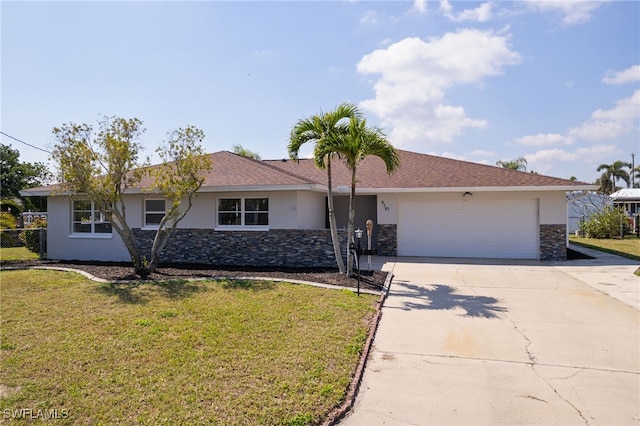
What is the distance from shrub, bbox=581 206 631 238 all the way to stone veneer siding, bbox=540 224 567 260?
502 inches

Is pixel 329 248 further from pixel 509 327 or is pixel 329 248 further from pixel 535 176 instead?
pixel 535 176

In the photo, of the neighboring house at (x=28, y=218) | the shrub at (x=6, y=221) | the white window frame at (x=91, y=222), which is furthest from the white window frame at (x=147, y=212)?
the neighboring house at (x=28, y=218)

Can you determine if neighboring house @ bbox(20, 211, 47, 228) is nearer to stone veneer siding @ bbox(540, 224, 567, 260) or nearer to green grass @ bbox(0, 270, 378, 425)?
green grass @ bbox(0, 270, 378, 425)

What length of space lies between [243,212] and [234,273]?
9.77 ft

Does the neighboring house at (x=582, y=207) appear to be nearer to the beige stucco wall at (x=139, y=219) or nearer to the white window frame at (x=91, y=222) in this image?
the beige stucco wall at (x=139, y=219)

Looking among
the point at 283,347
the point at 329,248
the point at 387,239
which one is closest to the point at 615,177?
the point at 387,239

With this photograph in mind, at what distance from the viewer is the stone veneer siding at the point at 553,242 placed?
44.3ft

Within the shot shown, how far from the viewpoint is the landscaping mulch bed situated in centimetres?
928

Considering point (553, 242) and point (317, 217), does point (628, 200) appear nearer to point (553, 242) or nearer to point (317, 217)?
point (553, 242)

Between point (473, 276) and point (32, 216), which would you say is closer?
point (473, 276)

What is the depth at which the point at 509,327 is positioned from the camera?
6055 mm

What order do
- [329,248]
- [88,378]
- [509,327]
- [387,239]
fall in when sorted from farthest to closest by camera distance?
[387,239] → [329,248] → [509,327] → [88,378]

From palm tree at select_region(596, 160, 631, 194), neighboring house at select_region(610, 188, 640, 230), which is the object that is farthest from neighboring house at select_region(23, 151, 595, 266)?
palm tree at select_region(596, 160, 631, 194)

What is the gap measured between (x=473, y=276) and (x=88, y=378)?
30.5 ft
